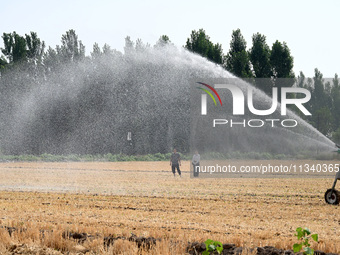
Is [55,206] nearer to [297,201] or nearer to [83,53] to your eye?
[297,201]

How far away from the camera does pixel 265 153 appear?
133 feet

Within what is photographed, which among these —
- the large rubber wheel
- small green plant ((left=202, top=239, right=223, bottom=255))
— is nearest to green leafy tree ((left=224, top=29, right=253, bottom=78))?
the large rubber wheel

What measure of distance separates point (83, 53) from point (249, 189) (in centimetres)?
3555

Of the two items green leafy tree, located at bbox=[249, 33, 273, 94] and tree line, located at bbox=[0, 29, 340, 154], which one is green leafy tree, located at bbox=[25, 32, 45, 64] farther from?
green leafy tree, located at bbox=[249, 33, 273, 94]

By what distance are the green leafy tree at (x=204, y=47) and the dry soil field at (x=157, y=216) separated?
97.6 ft

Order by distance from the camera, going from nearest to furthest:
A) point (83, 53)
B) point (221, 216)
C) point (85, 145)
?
point (221, 216), point (85, 145), point (83, 53)

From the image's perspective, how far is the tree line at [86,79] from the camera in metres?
40.2

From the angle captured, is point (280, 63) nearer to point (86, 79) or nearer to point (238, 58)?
point (238, 58)

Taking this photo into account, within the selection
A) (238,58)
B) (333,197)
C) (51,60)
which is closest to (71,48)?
(51,60)

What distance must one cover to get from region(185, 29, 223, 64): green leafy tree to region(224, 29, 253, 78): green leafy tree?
3.11 feet

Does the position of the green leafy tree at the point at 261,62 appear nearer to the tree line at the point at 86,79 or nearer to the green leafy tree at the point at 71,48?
the tree line at the point at 86,79

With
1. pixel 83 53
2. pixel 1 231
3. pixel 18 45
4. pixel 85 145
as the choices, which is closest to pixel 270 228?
pixel 1 231

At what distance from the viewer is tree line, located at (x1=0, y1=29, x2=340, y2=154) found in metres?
40.2

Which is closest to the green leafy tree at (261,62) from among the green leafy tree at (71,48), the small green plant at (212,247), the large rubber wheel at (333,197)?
the green leafy tree at (71,48)
